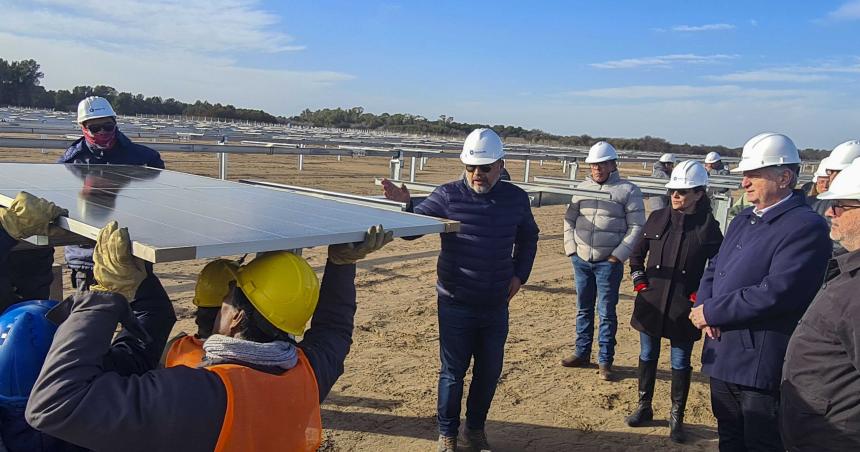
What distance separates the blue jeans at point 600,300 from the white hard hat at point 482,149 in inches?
72.0

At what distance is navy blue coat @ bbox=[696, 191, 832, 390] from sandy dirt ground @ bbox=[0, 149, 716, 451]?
1396mm

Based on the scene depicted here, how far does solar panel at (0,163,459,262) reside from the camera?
1.67 m

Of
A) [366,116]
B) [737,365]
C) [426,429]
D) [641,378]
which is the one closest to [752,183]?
[737,365]

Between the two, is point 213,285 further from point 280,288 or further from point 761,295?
point 761,295

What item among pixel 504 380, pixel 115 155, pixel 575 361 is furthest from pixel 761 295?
pixel 115 155

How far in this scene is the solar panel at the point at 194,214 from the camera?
1668 mm

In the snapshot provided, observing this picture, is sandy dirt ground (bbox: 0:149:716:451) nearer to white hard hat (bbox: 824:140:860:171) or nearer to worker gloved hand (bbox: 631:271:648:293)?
worker gloved hand (bbox: 631:271:648:293)

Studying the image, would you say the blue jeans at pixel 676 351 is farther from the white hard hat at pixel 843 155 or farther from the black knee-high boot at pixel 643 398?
the white hard hat at pixel 843 155

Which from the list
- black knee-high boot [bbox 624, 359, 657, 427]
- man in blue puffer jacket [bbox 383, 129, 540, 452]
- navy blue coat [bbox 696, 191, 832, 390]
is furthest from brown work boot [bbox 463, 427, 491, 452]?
navy blue coat [bbox 696, 191, 832, 390]

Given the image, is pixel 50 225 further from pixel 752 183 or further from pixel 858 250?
pixel 752 183

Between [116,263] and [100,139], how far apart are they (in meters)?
2.59

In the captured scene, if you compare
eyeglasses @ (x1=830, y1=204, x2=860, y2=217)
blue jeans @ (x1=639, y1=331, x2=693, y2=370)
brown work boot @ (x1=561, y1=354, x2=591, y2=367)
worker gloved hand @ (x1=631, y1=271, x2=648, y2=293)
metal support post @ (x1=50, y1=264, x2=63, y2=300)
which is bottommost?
brown work boot @ (x1=561, y1=354, x2=591, y2=367)

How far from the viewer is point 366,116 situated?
73.1m

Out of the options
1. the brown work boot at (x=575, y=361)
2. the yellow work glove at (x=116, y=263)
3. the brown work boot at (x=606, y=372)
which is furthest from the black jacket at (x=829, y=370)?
the brown work boot at (x=575, y=361)
